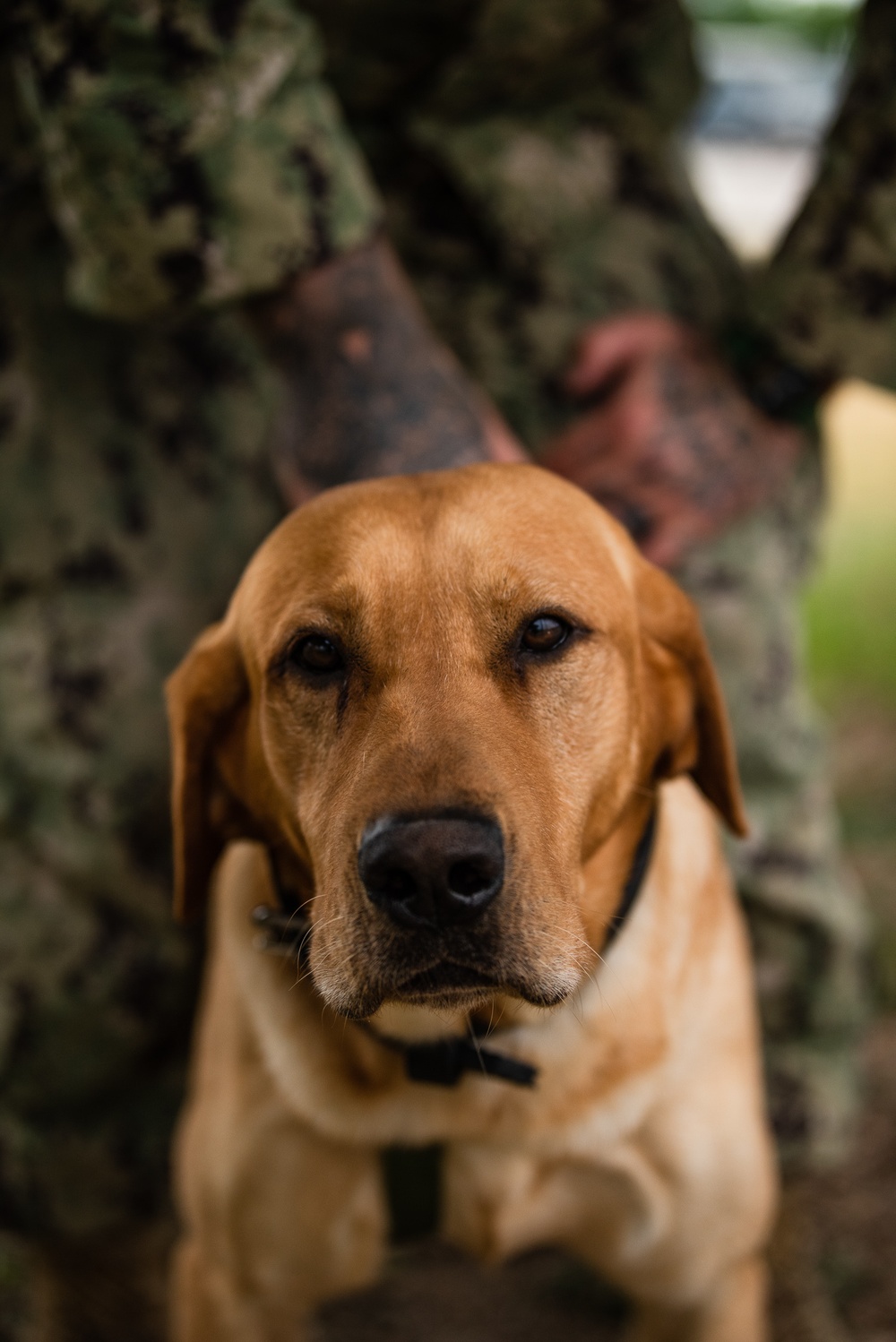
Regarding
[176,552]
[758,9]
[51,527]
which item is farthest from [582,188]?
[758,9]

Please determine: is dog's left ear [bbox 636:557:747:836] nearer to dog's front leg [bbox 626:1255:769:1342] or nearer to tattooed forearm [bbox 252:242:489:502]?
tattooed forearm [bbox 252:242:489:502]

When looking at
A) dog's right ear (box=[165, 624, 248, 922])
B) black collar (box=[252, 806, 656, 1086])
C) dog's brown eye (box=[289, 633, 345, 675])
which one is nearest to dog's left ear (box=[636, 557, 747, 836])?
black collar (box=[252, 806, 656, 1086])

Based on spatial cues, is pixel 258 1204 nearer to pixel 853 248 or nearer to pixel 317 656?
pixel 317 656

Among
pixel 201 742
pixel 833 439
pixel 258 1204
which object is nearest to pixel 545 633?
pixel 201 742

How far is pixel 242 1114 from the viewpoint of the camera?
7.06 ft

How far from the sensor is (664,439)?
2.80 meters

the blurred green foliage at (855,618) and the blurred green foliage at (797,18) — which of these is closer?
the blurred green foliage at (855,618)

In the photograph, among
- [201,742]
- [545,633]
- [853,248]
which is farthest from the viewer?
[853,248]

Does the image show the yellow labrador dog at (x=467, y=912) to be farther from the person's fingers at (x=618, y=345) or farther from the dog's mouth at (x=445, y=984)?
the person's fingers at (x=618, y=345)

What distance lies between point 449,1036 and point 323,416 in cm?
118

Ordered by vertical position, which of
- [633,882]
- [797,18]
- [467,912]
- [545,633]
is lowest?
[797,18]

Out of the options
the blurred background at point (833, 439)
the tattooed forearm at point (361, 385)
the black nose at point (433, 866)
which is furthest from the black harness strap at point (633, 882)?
the blurred background at point (833, 439)

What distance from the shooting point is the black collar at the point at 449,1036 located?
195 cm

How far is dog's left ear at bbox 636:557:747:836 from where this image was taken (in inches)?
77.2
